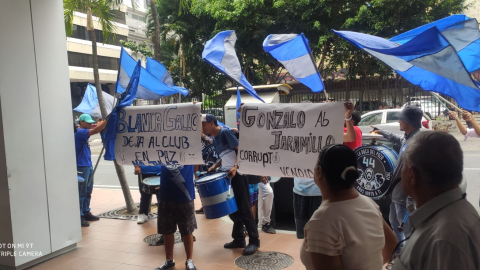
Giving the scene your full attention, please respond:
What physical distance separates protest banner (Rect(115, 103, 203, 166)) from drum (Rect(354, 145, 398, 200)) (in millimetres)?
2075

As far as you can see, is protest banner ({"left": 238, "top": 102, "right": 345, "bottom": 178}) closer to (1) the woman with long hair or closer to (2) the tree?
(1) the woman with long hair

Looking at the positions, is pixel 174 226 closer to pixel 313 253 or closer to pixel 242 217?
pixel 242 217

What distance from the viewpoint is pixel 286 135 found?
412cm

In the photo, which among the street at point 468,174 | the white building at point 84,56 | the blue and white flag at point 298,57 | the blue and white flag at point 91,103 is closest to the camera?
the blue and white flag at point 298,57

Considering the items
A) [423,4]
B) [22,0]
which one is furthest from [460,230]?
[423,4]

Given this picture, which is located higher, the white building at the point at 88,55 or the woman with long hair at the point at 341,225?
the white building at the point at 88,55

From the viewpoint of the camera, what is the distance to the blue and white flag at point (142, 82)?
18.5ft

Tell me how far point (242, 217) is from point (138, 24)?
44.8 meters

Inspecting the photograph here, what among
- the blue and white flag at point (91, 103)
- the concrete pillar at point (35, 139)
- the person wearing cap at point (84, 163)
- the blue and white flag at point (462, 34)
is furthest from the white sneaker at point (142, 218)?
the blue and white flag at point (462, 34)

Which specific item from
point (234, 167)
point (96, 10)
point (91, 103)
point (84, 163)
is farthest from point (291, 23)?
point (234, 167)

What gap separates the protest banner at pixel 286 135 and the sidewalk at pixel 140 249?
1.36 m

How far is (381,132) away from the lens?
5.10m

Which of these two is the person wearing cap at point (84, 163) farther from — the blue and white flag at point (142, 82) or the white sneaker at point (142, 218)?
the blue and white flag at point (142, 82)

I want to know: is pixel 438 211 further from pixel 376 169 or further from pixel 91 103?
pixel 91 103
